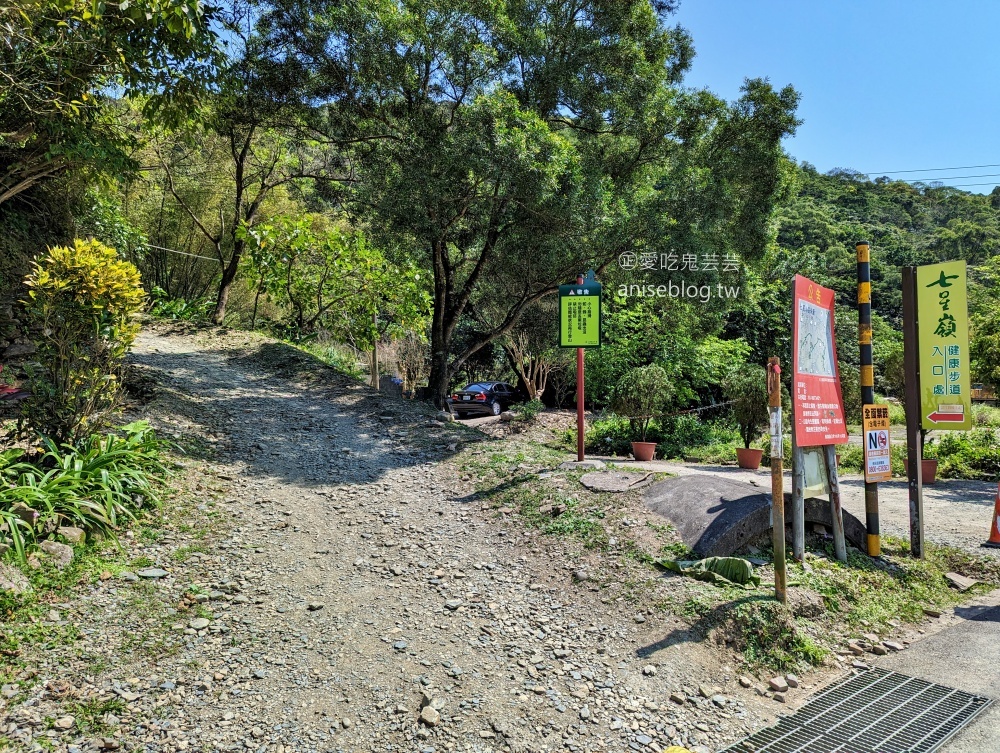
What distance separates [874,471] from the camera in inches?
224

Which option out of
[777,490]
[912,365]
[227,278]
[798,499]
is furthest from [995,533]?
[227,278]

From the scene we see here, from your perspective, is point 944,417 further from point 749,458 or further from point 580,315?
point 749,458

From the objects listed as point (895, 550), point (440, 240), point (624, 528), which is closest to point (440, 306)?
point (440, 240)

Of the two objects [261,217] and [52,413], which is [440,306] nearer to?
[52,413]

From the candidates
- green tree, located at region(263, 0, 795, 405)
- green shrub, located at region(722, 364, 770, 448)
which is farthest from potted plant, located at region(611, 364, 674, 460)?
green tree, located at region(263, 0, 795, 405)

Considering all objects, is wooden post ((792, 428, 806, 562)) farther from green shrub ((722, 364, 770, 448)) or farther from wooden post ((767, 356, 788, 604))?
green shrub ((722, 364, 770, 448))

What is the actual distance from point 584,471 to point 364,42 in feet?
20.5

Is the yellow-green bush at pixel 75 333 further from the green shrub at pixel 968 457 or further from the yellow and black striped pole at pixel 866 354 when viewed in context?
the green shrub at pixel 968 457

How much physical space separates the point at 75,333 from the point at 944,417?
311 inches

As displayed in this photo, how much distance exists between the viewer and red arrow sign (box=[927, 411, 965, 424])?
230 inches

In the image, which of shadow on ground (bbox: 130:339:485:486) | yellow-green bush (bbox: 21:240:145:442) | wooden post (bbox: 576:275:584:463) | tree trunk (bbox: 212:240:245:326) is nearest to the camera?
yellow-green bush (bbox: 21:240:145:442)

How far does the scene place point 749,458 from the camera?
11.0 m

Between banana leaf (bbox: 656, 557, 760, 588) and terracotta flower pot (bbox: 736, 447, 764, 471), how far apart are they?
7.12 meters

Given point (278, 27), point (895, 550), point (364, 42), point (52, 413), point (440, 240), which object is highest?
point (278, 27)
